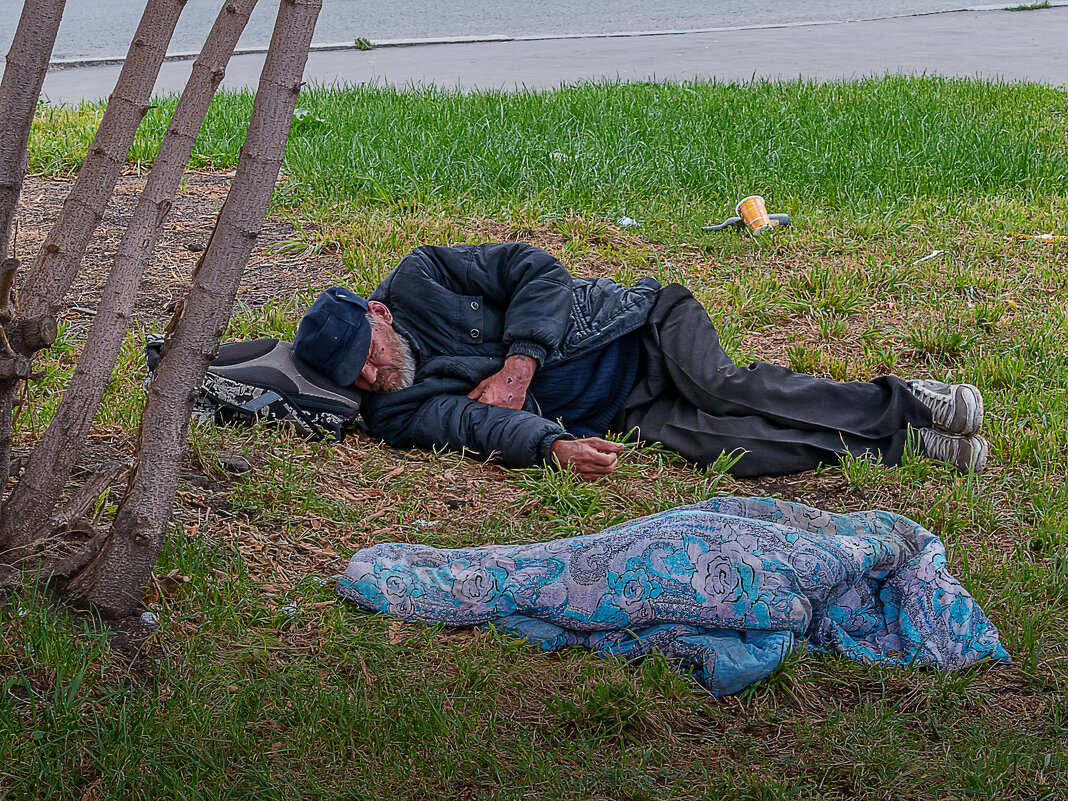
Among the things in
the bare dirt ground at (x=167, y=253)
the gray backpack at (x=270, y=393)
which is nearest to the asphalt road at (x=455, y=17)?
the bare dirt ground at (x=167, y=253)

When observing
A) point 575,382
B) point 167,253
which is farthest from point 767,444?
point 167,253

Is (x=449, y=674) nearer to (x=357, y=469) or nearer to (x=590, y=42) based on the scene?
(x=357, y=469)

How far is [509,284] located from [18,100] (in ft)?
6.10

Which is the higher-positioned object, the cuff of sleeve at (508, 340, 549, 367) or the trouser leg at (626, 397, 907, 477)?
the cuff of sleeve at (508, 340, 549, 367)

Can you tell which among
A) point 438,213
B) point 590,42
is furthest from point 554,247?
point 590,42

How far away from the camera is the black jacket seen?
366cm

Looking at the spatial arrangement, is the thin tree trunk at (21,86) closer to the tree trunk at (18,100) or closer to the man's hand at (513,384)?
the tree trunk at (18,100)

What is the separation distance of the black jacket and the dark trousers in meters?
0.17

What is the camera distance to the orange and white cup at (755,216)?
554 cm

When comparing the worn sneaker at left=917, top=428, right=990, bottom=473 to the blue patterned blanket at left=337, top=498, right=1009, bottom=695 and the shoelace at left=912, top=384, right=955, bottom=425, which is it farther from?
the blue patterned blanket at left=337, top=498, right=1009, bottom=695

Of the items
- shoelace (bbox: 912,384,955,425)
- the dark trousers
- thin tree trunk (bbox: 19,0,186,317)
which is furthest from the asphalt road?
shoelace (bbox: 912,384,955,425)

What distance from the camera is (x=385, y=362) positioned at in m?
3.67

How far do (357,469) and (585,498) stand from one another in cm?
75

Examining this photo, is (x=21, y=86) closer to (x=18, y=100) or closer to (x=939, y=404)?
(x=18, y=100)
